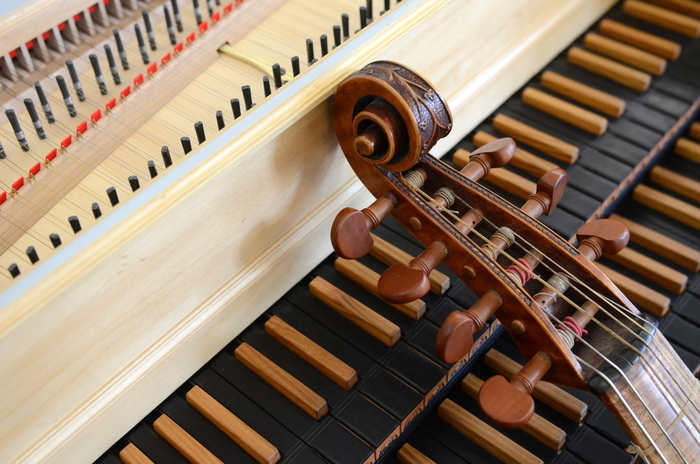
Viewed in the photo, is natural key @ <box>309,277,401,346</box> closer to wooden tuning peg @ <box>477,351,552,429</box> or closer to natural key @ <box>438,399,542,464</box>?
natural key @ <box>438,399,542,464</box>

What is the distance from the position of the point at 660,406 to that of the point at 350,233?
0.87 meters

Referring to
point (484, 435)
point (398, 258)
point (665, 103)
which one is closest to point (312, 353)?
point (398, 258)

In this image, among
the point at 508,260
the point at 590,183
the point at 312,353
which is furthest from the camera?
the point at 590,183

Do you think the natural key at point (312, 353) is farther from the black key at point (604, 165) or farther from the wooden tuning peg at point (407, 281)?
the black key at point (604, 165)

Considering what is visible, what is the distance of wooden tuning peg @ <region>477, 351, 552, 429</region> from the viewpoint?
1731 millimetres

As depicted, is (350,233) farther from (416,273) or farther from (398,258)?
(398,258)

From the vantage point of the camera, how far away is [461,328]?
1.82 meters

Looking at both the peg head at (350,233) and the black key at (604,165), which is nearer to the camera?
the peg head at (350,233)

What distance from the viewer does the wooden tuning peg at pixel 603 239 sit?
2012 millimetres

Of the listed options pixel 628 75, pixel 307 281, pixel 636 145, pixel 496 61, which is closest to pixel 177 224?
pixel 307 281

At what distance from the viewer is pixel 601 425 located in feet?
7.17

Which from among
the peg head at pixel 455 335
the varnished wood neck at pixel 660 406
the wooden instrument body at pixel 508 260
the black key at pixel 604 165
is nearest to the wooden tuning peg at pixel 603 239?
the wooden instrument body at pixel 508 260

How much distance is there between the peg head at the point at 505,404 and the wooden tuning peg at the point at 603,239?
1.46ft

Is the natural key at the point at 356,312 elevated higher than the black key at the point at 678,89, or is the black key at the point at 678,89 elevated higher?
the black key at the point at 678,89
